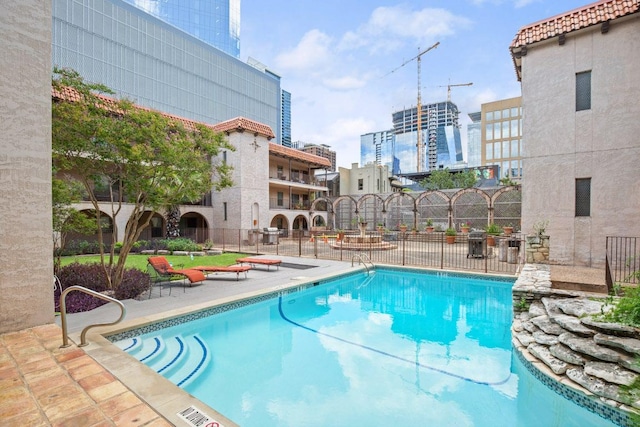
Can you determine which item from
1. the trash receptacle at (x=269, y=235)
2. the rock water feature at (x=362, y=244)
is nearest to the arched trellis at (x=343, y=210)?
the trash receptacle at (x=269, y=235)

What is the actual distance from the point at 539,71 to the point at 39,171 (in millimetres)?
14179

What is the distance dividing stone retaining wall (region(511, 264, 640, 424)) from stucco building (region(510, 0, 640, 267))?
575 cm

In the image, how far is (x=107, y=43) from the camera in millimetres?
46188

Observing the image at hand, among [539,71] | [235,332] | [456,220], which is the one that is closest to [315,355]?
[235,332]

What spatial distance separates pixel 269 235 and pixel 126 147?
1535cm

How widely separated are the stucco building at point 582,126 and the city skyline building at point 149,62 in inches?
1463

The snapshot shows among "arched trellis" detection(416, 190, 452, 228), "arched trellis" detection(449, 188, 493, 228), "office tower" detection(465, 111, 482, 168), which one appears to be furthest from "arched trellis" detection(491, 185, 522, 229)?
"office tower" detection(465, 111, 482, 168)

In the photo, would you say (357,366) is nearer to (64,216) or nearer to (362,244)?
(64,216)

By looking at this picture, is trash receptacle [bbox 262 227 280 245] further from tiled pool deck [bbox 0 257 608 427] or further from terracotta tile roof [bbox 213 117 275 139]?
tiled pool deck [bbox 0 257 608 427]

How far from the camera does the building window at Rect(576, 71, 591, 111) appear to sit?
10391 mm

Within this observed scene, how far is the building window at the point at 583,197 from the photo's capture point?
10391 millimetres

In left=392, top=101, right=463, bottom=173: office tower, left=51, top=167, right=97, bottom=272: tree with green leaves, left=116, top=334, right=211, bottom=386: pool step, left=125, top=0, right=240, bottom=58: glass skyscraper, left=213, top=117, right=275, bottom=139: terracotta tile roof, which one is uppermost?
left=125, top=0, right=240, bottom=58: glass skyscraper

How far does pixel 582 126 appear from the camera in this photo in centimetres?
1038

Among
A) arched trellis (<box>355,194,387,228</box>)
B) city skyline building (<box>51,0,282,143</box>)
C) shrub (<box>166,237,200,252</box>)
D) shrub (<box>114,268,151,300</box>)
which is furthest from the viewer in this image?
city skyline building (<box>51,0,282,143</box>)
